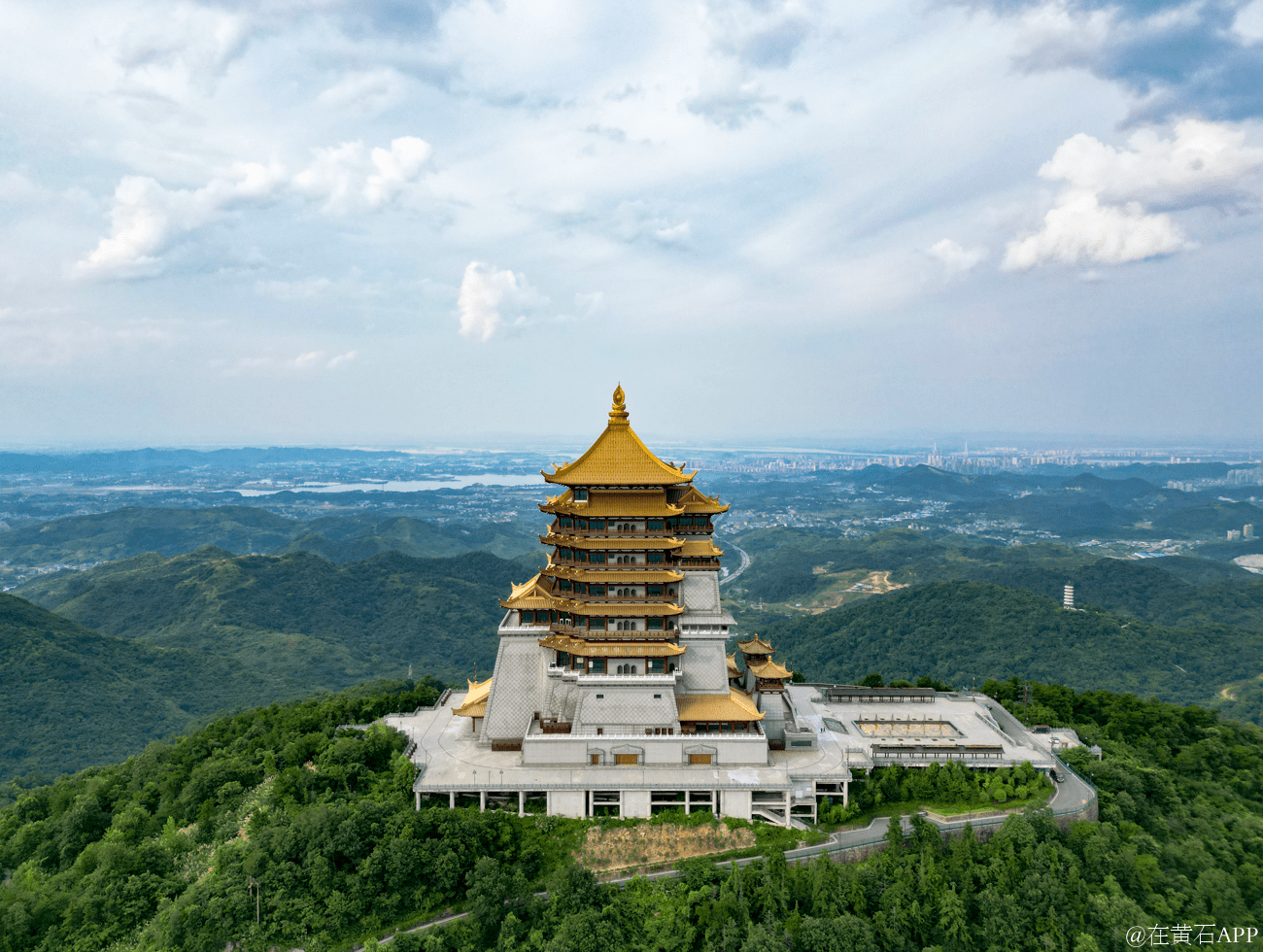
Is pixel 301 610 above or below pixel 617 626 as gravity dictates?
below

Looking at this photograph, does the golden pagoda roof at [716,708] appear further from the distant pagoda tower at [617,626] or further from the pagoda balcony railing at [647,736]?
the pagoda balcony railing at [647,736]

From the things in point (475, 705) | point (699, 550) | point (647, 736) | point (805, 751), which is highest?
point (699, 550)

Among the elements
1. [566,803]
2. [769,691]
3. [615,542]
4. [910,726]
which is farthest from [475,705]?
[910,726]

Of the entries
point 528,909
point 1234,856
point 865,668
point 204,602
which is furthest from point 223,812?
point 204,602

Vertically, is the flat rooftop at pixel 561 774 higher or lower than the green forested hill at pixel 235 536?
higher

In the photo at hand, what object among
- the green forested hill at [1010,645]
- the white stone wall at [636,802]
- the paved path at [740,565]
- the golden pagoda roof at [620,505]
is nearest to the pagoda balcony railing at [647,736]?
the white stone wall at [636,802]

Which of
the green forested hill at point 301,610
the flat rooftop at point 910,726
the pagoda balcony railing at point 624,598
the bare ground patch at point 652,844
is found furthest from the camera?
the green forested hill at point 301,610

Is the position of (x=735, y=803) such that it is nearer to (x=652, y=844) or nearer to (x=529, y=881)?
(x=652, y=844)
